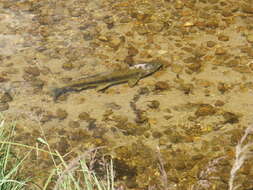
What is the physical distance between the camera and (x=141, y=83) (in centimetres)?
548

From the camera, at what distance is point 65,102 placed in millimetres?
5141

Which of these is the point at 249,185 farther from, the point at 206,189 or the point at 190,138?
the point at 190,138

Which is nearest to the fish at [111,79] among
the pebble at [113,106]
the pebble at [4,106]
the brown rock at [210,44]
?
the pebble at [113,106]

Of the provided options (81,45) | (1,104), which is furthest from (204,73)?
(1,104)

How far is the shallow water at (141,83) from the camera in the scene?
4.38 metres

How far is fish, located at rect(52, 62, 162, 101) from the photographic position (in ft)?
17.4

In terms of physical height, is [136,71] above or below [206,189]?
above

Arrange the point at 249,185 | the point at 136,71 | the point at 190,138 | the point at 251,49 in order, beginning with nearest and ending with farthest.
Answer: the point at 249,185
the point at 190,138
the point at 136,71
the point at 251,49

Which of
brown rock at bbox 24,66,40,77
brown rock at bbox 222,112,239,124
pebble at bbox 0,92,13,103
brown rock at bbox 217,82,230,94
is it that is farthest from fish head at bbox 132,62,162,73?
pebble at bbox 0,92,13,103

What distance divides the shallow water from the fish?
73 mm

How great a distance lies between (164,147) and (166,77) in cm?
128

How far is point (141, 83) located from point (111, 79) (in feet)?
1.20

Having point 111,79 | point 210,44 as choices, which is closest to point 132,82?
point 111,79

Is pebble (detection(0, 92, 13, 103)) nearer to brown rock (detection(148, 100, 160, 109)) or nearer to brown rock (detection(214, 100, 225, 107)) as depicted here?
brown rock (detection(148, 100, 160, 109))
